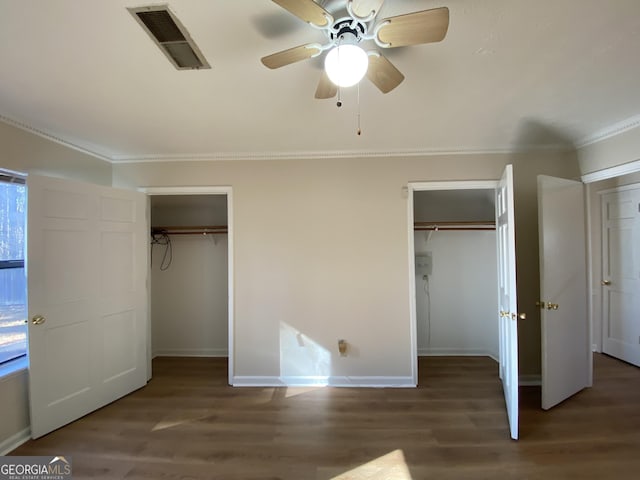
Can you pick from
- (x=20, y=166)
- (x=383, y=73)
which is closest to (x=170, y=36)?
(x=383, y=73)

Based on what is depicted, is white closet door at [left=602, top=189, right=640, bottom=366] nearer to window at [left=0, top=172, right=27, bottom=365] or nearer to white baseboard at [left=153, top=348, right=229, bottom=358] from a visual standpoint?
white baseboard at [left=153, top=348, right=229, bottom=358]

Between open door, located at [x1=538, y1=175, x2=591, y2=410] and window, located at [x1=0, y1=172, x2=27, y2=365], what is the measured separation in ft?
14.0

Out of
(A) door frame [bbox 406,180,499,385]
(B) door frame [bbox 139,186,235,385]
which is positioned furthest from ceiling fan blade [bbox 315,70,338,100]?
(B) door frame [bbox 139,186,235,385]

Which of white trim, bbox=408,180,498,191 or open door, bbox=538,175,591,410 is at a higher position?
white trim, bbox=408,180,498,191

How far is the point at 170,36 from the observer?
1.36 meters

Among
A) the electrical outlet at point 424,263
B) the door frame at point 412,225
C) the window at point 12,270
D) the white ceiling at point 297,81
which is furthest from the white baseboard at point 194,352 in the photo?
the electrical outlet at point 424,263

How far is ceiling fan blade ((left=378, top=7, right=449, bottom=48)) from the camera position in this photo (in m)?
1.03

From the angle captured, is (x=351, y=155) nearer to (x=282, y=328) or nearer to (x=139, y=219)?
(x=282, y=328)

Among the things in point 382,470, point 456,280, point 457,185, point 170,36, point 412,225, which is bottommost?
point 382,470

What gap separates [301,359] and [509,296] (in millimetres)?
2008

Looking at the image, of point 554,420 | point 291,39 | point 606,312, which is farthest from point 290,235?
point 606,312

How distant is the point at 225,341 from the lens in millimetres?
3895

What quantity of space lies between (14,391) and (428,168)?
156 inches

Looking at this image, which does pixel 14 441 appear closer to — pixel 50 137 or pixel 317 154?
pixel 50 137
